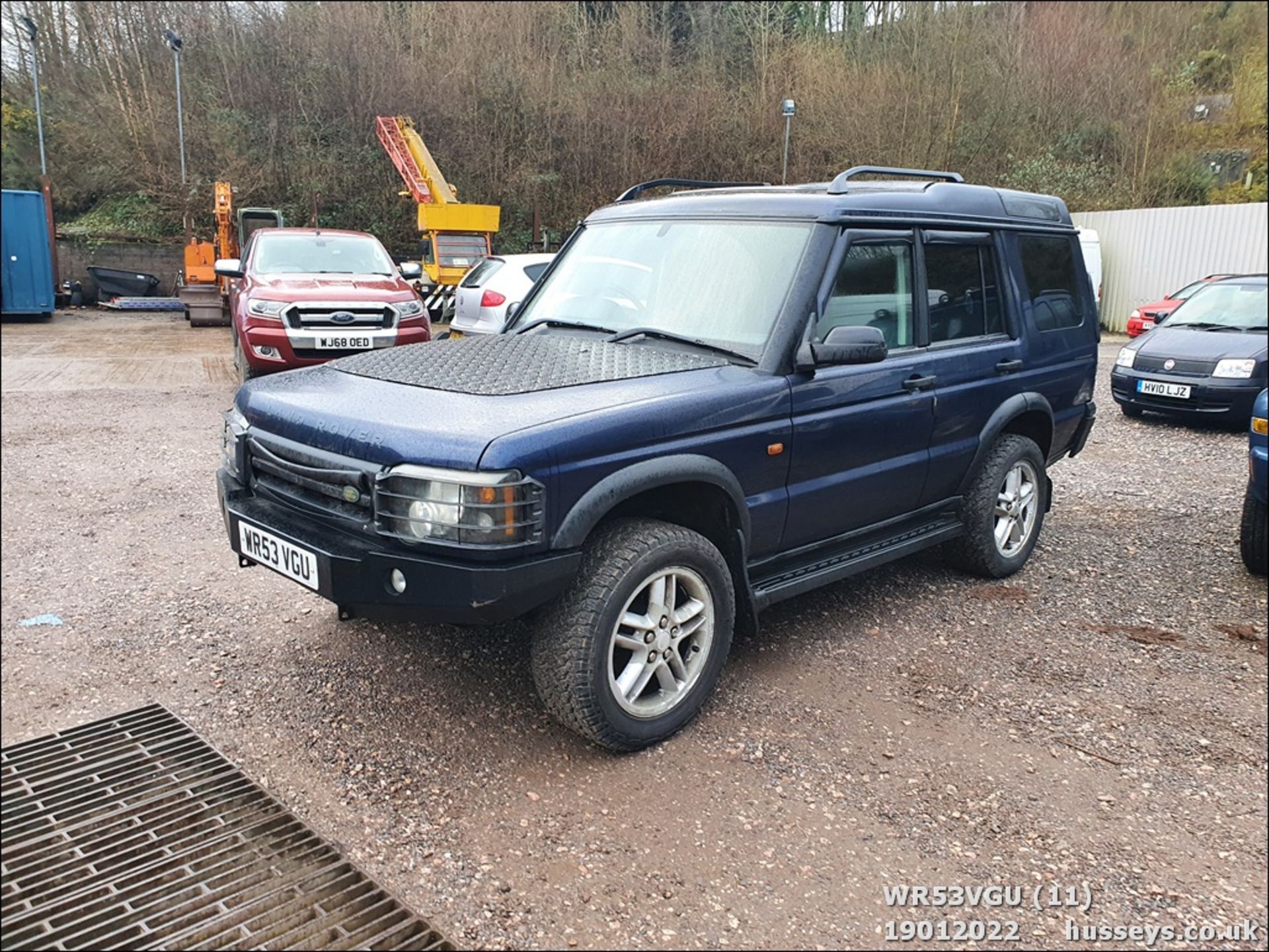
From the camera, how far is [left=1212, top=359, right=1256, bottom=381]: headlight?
8.65m

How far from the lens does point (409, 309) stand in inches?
387

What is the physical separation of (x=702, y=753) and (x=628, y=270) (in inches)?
82.2

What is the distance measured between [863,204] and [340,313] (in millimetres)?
6694

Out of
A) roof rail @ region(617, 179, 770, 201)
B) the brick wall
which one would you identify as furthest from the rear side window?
roof rail @ region(617, 179, 770, 201)

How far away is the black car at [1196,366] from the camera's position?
860cm

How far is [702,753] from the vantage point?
3.19 metres

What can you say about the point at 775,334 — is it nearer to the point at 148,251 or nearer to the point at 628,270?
the point at 628,270

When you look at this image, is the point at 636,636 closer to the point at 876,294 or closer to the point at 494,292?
the point at 876,294

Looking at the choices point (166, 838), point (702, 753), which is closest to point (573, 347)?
point (702, 753)

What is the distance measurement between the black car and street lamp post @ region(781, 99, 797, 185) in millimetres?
4527

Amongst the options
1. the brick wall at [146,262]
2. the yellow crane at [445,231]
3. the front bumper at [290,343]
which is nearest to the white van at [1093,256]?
the front bumper at [290,343]

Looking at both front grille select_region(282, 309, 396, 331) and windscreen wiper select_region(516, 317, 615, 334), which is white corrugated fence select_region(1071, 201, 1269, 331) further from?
front grille select_region(282, 309, 396, 331)

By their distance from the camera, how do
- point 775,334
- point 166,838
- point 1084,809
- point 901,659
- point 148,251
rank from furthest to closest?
point 148,251, point 901,659, point 775,334, point 1084,809, point 166,838

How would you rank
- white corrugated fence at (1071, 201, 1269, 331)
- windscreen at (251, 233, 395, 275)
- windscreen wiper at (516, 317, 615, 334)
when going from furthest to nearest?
windscreen at (251, 233, 395, 275) < windscreen wiper at (516, 317, 615, 334) < white corrugated fence at (1071, 201, 1269, 331)
